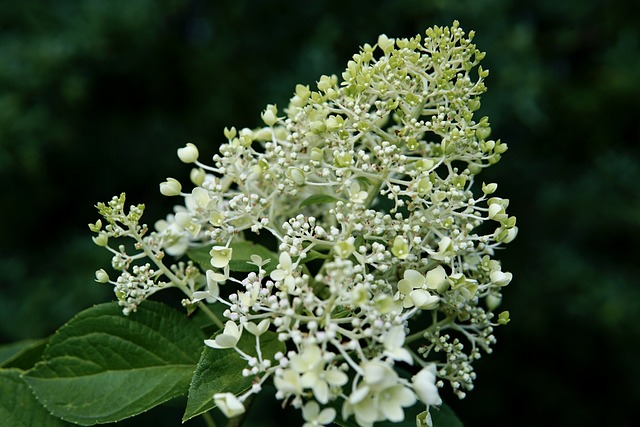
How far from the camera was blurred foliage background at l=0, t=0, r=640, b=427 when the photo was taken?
3.48 metres

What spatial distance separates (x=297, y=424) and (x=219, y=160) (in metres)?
2.91

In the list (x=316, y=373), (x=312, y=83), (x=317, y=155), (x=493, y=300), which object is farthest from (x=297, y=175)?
(x=312, y=83)

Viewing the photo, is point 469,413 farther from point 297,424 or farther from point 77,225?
point 77,225

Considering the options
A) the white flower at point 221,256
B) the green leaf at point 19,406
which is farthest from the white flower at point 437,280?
the green leaf at point 19,406

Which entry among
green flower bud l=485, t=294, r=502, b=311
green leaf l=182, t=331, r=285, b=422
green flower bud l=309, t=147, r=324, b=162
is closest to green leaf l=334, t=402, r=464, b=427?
green flower bud l=485, t=294, r=502, b=311

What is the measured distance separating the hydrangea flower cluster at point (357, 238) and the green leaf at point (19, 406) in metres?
0.33

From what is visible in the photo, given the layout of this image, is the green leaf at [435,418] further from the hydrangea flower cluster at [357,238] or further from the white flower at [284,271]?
the white flower at [284,271]

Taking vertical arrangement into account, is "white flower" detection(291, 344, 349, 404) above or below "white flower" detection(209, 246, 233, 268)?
below

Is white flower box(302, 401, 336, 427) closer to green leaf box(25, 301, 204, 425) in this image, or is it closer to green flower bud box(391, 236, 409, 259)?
green flower bud box(391, 236, 409, 259)

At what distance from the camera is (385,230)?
1.26m

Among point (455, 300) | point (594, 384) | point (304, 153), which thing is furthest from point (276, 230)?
point (594, 384)

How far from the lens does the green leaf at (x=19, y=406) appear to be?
1.47 m

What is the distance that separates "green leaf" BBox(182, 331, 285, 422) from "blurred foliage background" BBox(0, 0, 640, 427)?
2144mm

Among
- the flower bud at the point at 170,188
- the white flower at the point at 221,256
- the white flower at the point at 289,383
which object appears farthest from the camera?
the flower bud at the point at 170,188
